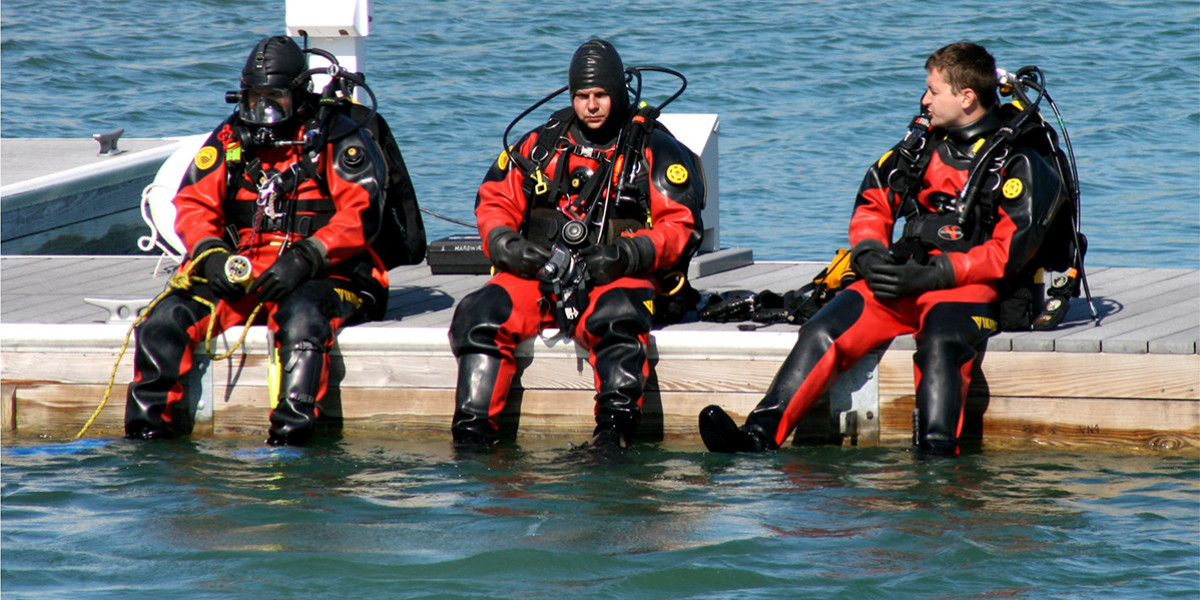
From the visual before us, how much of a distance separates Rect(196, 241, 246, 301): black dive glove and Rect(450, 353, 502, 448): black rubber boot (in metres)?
0.85

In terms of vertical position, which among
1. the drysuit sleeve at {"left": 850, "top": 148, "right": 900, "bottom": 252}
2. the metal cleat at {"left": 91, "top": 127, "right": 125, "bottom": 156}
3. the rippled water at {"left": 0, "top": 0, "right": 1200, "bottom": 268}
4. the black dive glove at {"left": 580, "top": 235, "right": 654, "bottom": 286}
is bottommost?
the black dive glove at {"left": 580, "top": 235, "right": 654, "bottom": 286}

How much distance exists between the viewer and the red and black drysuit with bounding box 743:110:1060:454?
4559 millimetres

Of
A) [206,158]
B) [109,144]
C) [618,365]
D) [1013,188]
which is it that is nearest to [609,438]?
[618,365]

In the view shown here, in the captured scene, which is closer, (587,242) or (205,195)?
(587,242)

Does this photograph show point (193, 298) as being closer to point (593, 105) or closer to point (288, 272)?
point (288, 272)

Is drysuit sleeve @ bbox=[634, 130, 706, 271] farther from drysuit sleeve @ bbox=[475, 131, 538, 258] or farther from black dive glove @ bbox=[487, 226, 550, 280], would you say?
drysuit sleeve @ bbox=[475, 131, 538, 258]

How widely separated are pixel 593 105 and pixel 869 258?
1.09 m

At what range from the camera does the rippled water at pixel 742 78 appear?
1209 centimetres

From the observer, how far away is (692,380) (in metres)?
4.96

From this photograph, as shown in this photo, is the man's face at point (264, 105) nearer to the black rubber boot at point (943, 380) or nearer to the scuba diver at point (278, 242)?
the scuba diver at point (278, 242)

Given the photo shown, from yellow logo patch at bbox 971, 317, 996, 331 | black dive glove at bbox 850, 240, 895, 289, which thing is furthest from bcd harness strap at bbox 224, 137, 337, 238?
yellow logo patch at bbox 971, 317, 996, 331

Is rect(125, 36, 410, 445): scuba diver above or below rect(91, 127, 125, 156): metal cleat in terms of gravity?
below

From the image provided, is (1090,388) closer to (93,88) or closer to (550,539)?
(550,539)

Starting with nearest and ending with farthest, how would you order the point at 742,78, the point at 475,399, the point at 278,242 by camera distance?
the point at 475,399 → the point at 278,242 → the point at 742,78
